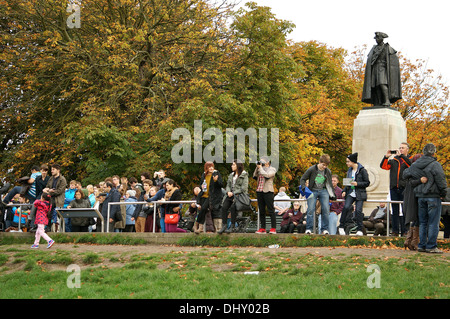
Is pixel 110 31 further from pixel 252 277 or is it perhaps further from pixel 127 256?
pixel 252 277

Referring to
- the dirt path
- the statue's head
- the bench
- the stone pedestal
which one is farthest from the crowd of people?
the statue's head

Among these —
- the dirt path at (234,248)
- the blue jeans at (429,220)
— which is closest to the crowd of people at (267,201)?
the blue jeans at (429,220)

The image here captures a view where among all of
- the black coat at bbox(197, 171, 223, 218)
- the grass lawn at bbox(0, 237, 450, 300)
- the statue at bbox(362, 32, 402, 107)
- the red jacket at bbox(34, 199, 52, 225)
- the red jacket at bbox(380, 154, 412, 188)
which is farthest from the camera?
the statue at bbox(362, 32, 402, 107)

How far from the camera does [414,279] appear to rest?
30.3 ft

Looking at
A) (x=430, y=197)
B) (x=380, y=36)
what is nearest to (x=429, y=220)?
(x=430, y=197)

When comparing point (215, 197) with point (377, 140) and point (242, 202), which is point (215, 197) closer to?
point (242, 202)

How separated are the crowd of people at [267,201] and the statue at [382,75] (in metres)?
3.32

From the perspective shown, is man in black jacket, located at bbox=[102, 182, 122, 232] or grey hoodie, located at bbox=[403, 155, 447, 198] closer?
grey hoodie, located at bbox=[403, 155, 447, 198]

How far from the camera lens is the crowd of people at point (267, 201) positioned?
1223 cm

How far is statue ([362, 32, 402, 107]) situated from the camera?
19.1 metres

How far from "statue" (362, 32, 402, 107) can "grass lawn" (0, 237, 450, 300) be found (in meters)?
7.75

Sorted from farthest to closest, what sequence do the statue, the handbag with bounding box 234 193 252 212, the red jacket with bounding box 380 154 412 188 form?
the statue → the handbag with bounding box 234 193 252 212 → the red jacket with bounding box 380 154 412 188

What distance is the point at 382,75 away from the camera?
62.7 feet

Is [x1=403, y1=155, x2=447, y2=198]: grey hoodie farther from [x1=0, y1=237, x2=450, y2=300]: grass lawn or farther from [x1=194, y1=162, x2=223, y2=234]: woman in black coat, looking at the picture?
[x1=194, y1=162, x2=223, y2=234]: woman in black coat
